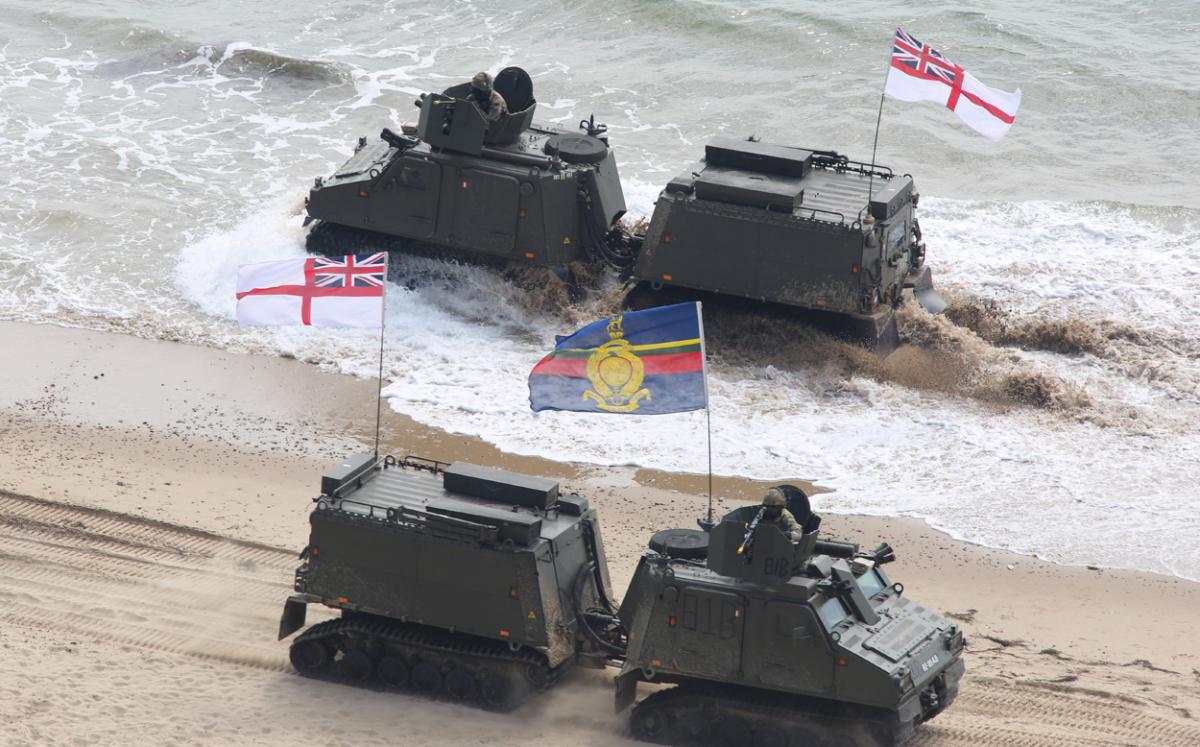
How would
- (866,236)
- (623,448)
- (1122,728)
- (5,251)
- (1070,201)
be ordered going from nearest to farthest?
(1122,728) → (623,448) → (866,236) → (5,251) → (1070,201)

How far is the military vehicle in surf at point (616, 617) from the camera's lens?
439 inches

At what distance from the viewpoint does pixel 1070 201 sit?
24.9 metres

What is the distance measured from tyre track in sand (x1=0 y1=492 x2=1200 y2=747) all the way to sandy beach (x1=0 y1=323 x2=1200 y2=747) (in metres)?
0.02

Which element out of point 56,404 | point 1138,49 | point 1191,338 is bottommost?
point 56,404

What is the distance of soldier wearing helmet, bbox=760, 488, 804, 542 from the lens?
36.9ft

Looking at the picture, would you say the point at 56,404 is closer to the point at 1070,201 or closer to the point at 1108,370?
the point at 1108,370

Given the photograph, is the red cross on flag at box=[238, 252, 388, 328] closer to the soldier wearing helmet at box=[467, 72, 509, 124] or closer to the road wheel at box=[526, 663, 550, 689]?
the road wheel at box=[526, 663, 550, 689]

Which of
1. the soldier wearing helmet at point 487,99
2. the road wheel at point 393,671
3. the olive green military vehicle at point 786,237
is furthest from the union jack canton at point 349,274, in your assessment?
the soldier wearing helmet at point 487,99

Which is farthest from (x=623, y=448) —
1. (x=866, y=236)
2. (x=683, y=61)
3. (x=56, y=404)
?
(x=683, y=61)

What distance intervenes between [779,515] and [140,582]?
5.40 meters

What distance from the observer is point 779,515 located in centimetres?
1132

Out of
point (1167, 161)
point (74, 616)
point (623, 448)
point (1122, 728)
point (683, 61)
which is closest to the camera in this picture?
point (1122, 728)

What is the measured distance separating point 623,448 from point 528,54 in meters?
16.1

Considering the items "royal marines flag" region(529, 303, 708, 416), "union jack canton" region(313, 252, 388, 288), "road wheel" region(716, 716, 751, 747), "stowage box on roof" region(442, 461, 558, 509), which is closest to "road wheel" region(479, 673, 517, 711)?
"stowage box on roof" region(442, 461, 558, 509)
